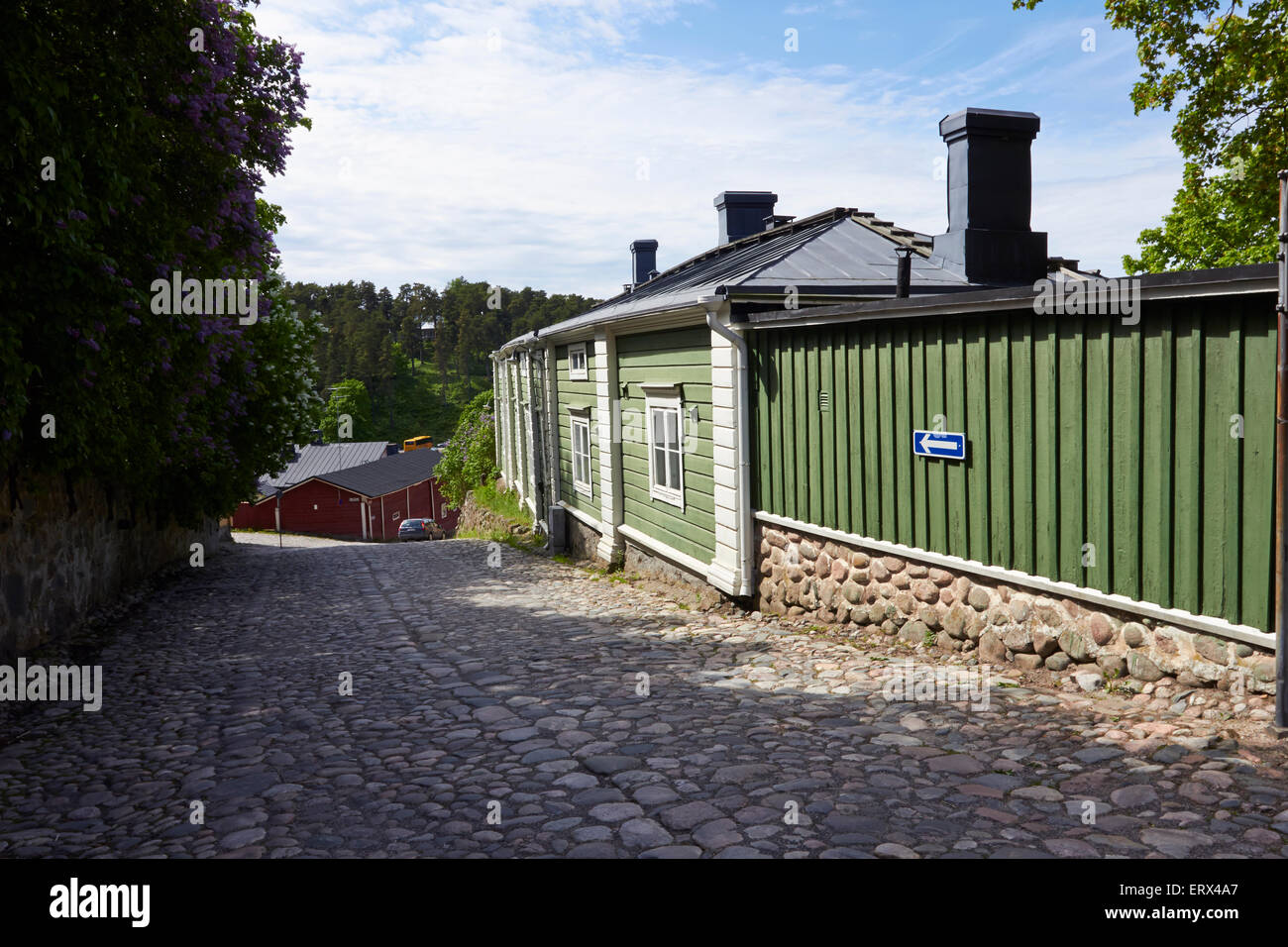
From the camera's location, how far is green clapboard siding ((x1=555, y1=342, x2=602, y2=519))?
44.3ft

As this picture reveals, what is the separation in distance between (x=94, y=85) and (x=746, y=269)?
18.5ft

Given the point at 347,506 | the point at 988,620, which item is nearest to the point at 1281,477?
the point at 988,620

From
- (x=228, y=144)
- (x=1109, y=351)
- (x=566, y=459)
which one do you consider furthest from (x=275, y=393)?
(x=1109, y=351)

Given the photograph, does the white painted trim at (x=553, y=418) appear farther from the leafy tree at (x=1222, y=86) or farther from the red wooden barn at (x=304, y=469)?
the red wooden barn at (x=304, y=469)

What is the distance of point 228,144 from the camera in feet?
28.1

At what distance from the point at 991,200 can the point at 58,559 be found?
9.58 meters

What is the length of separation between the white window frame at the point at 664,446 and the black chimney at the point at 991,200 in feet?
10.3

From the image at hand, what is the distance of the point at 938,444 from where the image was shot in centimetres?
659

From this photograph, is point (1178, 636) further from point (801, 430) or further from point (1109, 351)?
point (801, 430)

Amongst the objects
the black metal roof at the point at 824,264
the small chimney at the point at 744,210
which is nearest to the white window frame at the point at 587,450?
the black metal roof at the point at 824,264

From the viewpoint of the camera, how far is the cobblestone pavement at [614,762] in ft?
12.9

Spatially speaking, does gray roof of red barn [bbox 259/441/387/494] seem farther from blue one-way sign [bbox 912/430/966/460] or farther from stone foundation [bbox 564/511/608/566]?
blue one-way sign [bbox 912/430/966/460]

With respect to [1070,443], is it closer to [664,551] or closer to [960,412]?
[960,412]

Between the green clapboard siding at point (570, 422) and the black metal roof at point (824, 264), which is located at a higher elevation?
the black metal roof at point (824, 264)
